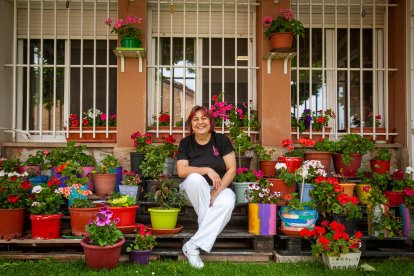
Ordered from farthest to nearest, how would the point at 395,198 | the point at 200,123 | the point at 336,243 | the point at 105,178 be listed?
the point at 105,178 → the point at 395,198 → the point at 200,123 → the point at 336,243

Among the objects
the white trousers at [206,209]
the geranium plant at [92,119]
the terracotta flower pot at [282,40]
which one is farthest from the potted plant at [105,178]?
the terracotta flower pot at [282,40]

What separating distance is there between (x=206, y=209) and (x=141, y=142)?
1.49m

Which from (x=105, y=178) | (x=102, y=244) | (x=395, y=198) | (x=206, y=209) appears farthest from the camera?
(x=105, y=178)

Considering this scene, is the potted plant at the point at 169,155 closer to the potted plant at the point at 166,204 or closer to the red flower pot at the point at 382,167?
the potted plant at the point at 166,204

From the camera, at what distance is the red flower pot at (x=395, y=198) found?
4.22 meters

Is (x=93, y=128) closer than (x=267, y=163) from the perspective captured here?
No

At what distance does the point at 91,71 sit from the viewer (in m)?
5.62

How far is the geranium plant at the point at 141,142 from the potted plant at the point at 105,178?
348mm

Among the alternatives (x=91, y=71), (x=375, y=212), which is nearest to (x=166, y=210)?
(x=375, y=212)

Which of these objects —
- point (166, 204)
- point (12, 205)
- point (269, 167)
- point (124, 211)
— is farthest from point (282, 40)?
point (12, 205)

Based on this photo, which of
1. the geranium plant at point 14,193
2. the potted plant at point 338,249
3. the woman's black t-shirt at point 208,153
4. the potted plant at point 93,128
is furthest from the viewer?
the potted plant at point 93,128

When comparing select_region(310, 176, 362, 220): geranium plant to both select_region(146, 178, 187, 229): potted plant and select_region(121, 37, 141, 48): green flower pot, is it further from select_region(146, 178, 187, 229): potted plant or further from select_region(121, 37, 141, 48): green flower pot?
select_region(121, 37, 141, 48): green flower pot

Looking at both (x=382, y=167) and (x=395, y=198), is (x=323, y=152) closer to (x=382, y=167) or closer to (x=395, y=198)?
(x=382, y=167)

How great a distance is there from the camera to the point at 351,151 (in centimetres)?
471
